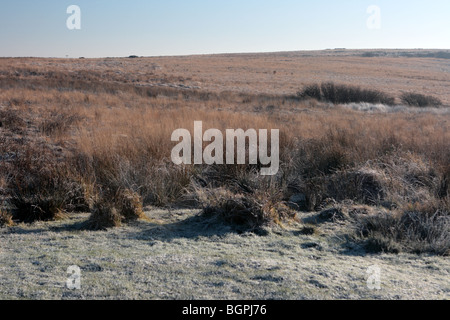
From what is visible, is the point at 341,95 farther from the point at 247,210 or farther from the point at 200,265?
the point at 200,265

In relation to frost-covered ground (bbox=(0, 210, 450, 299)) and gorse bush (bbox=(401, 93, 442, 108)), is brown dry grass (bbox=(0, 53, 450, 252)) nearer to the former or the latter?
frost-covered ground (bbox=(0, 210, 450, 299))

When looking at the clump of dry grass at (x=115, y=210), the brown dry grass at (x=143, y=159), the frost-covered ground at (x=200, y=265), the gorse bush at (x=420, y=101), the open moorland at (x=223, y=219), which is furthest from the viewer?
the gorse bush at (x=420, y=101)

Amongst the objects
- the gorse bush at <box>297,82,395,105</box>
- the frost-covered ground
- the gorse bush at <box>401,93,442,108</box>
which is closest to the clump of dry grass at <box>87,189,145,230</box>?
the frost-covered ground

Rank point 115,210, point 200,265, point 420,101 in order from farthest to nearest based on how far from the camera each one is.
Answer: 1. point 420,101
2. point 115,210
3. point 200,265

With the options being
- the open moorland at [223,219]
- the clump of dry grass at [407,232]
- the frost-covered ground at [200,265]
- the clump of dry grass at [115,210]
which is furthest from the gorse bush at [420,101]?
the clump of dry grass at [115,210]

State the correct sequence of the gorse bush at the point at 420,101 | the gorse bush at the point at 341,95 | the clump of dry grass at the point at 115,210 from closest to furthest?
1. the clump of dry grass at the point at 115,210
2. the gorse bush at the point at 341,95
3. the gorse bush at the point at 420,101

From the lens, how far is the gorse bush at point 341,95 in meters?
25.1

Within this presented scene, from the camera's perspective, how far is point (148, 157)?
8172 millimetres

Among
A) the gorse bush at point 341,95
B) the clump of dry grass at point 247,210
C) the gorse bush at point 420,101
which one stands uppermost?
the gorse bush at point 341,95

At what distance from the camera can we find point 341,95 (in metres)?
25.5

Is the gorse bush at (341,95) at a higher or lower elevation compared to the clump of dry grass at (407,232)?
higher

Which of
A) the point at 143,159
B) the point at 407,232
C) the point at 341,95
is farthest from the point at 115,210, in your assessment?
the point at 341,95

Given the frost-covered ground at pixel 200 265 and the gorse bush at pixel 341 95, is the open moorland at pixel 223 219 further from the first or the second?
the gorse bush at pixel 341 95
